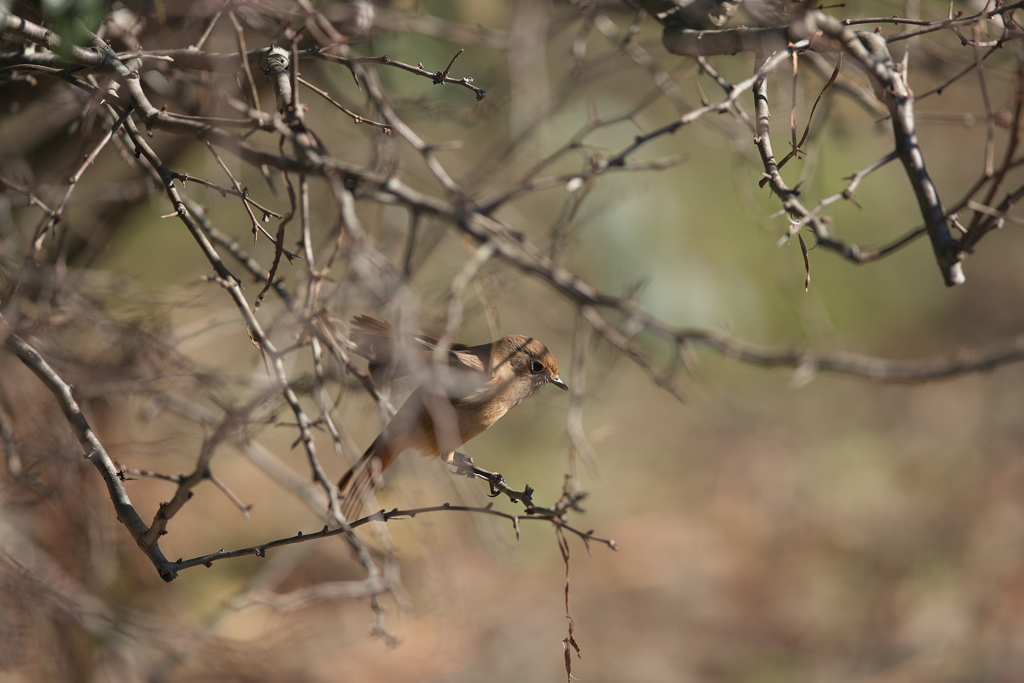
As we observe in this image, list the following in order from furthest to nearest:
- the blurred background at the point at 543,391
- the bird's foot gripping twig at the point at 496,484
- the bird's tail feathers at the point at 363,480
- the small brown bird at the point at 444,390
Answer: the blurred background at the point at 543,391 → the bird's tail feathers at the point at 363,480 → the small brown bird at the point at 444,390 → the bird's foot gripping twig at the point at 496,484

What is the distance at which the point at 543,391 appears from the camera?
4195 millimetres

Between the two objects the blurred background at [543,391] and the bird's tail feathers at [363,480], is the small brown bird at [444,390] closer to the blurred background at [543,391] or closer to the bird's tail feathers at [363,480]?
the bird's tail feathers at [363,480]

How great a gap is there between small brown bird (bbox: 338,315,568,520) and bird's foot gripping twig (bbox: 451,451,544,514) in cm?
7

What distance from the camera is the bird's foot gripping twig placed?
6.40 ft

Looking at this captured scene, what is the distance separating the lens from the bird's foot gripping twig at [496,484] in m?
1.95

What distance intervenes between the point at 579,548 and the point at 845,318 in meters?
4.06

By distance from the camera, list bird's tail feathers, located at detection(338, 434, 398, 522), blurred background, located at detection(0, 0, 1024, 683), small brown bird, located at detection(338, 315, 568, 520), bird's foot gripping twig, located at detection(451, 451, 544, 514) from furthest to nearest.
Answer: blurred background, located at detection(0, 0, 1024, 683) < bird's tail feathers, located at detection(338, 434, 398, 522) < small brown bird, located at detection(338, 315, 568, 520) < bird's foot gripping twig, located at detection(451, 451, 544, 514)

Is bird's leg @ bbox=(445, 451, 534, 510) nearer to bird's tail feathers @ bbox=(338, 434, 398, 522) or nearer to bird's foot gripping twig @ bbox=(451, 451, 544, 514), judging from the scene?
bird's foot gripping twig @ bbox=(451, 451, 544, 514)

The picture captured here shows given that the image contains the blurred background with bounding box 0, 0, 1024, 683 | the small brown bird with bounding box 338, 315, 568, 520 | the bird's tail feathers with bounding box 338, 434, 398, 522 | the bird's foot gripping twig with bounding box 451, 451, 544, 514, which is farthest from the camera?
the blurred background with bounding box 0, 0, 1024, 683

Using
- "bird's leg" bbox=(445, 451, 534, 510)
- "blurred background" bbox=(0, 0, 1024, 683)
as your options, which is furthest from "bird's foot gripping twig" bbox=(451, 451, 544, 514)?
"blurred background" bbox=(0, 0, 1024, 683)

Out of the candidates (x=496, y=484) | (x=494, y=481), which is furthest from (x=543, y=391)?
(x=496, y=484)

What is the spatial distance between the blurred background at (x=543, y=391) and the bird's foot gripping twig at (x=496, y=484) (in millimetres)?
218

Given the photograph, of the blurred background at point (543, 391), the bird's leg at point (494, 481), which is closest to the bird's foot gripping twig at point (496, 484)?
the bird's leg at point (494, 481)

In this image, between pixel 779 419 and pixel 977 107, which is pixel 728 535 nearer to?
pixel 779 419
